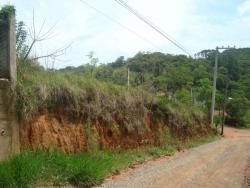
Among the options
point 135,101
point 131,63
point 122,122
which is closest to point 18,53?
point 122,122

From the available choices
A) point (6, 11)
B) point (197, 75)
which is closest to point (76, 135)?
point (6, 11)

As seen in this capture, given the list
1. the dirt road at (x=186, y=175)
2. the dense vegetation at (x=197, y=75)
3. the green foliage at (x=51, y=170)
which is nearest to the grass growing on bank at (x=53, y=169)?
the green foliage at (x=51, y=170)

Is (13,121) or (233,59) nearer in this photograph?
(13,121)

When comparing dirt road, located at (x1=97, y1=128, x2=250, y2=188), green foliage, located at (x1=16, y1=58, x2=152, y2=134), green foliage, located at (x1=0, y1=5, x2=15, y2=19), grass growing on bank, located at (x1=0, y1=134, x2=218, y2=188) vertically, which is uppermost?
green foliage, located at (x1=0, y1=5, x2=15, y2=19)

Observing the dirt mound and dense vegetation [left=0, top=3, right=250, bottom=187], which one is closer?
dense vegetation [left=0, top=3, right=250, bottom=187]

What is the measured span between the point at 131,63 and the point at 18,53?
113 feet

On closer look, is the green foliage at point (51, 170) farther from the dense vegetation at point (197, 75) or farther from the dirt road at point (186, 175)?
the dense vegetation at point (197, 75)

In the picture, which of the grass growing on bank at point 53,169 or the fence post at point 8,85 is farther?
the fence post at point 8,85

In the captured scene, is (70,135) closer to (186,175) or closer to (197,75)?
(186,175)

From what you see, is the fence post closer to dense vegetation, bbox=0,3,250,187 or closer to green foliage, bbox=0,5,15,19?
green foliage, bbox=0,5,15,19

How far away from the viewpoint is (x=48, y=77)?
48.6 ft

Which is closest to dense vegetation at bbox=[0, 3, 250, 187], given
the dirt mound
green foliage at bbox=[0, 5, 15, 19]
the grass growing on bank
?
the grass growing on bank

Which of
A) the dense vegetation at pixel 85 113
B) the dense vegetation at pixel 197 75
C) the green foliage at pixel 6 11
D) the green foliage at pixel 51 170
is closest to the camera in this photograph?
the green foliage at pixel 51 170

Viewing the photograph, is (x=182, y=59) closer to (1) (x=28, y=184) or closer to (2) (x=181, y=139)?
(2) (x=181, y=139)
